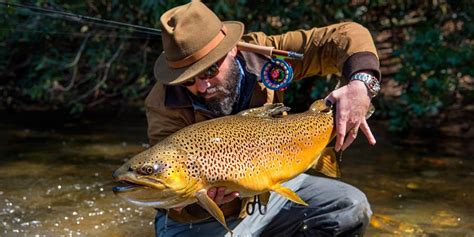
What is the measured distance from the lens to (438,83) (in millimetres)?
6285

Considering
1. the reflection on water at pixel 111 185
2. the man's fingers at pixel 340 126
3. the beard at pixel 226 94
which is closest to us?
the man's fingers at pixel 340 126

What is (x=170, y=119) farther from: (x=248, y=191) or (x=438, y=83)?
(x=438, y=83)

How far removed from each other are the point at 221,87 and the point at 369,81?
0.66 metres

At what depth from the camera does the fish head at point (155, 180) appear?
2654mm

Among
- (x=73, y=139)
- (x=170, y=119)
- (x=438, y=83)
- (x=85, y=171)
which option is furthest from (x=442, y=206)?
(x=73, y=139)

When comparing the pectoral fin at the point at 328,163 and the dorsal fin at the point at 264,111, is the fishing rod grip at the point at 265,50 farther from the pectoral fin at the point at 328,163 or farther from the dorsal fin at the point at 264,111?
the pectoral fin at the point at 328,163

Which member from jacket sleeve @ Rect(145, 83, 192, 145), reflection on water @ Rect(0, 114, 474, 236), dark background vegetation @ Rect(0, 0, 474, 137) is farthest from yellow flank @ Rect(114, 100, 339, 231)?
Result: dark background vegetation @ Rect(0, 0, 474, 137)

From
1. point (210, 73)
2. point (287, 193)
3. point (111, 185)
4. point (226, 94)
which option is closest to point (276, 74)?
point (226, 94)

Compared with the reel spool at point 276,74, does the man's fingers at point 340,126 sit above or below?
below

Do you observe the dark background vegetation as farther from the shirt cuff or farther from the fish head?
the fish head

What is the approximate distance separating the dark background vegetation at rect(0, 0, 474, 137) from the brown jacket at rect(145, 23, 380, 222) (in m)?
2.87

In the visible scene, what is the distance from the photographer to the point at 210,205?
275cm

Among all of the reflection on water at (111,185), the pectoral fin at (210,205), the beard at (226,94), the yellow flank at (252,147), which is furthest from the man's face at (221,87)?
the reflection on water at (111,185)

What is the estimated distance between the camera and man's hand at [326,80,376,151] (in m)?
Result: 3.09
